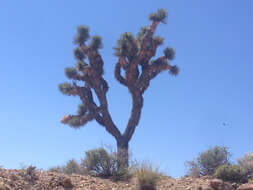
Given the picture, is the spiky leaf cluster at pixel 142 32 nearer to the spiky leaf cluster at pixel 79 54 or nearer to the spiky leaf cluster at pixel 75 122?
the spiky leaf cluster at pixel 79 54

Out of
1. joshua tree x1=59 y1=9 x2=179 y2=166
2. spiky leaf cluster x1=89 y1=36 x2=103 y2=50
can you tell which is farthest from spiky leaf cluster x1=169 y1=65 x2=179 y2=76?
spiky leaf cluster x1=89 y1=36 x2=103 y2=50

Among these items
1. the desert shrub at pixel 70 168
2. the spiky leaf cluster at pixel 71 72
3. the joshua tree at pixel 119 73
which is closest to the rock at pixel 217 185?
the desert shrub at pixel 70 168

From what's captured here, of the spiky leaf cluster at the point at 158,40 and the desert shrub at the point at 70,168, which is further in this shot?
the spiky leaf cluster at the point at 158,40

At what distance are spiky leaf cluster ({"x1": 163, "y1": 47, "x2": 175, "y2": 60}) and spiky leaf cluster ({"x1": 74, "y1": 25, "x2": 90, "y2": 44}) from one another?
4.43 metres

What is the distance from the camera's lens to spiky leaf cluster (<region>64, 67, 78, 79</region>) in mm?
18953

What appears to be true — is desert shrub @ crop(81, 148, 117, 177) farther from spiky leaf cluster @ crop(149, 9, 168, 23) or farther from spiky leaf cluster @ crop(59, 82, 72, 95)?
spiky leaf cluster @ crop(149, 9, 168, 23)

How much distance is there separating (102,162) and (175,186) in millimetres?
3273

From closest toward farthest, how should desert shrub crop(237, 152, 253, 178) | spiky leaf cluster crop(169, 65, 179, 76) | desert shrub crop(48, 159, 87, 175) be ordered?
desert shrub crop(237, 152, 253, 178) → desert shrub crop(48, 159, 87, 175) → spiky leaf cluster crop(169, 65, 179, 76)

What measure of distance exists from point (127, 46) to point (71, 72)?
3.47 m

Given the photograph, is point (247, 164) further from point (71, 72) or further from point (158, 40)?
point (71, 72)

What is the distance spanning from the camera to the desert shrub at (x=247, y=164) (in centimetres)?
1084

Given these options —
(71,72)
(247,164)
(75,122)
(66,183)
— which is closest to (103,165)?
(66,183)

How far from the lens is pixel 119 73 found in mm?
18906

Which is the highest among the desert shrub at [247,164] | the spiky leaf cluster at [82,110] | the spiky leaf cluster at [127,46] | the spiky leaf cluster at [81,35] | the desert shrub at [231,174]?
the spiky leaf cluster at [81,35]
